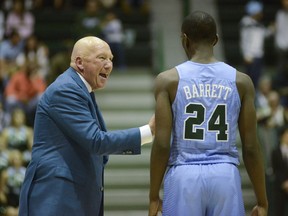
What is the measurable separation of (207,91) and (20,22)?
37.6 ft

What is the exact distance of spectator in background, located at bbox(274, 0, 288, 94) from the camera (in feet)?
48.7

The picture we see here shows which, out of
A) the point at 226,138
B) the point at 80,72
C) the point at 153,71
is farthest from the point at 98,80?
the point at 153,71

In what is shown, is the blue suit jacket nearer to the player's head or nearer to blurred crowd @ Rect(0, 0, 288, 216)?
the player's head

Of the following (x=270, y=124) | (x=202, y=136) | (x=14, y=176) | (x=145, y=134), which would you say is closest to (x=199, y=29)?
(x=202, y=136)

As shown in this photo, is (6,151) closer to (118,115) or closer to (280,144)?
(118,115)

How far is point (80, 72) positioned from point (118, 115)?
8.47 metres

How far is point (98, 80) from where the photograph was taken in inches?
218

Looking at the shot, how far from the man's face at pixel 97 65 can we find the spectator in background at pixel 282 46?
963cm

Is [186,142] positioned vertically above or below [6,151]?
above

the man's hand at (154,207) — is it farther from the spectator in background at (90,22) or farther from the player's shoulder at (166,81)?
the spectator in background at (90,22)

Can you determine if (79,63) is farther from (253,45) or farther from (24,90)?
(253,45)

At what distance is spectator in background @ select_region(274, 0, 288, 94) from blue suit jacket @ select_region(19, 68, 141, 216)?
9751 mm

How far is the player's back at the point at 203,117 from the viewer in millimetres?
5121

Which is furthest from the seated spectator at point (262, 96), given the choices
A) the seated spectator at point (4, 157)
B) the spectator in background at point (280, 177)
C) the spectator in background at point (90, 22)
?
the seated spectator at point (4, 157)
